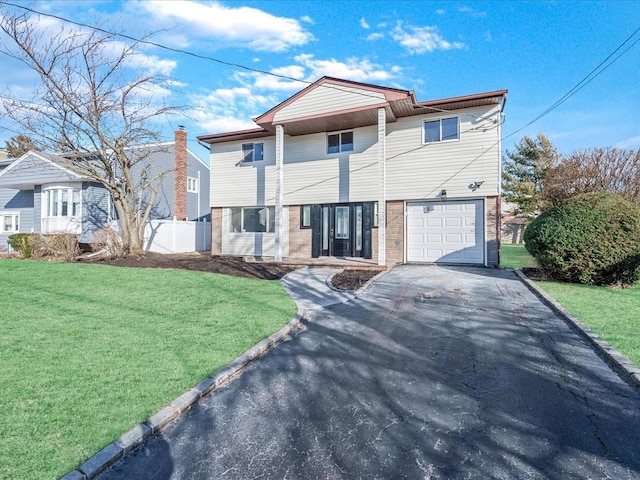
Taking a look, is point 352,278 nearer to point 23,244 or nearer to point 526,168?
point 23,244

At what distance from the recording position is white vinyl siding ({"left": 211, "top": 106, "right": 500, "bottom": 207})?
12.3m

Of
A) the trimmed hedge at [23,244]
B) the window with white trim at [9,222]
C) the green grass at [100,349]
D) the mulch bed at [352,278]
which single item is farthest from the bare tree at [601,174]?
the window with white trim at [9,222]

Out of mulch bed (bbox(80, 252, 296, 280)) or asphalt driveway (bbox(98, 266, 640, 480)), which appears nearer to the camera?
asphalt driveway (bbox(98, 266, 640, 480))

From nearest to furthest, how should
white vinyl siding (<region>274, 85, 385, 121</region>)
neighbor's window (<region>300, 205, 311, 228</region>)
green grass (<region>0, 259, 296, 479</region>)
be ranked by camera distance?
green grass (<region>0, 259, 296, 479</region>) → white vinyl siding (<region>274, 85, 385, 121</region>) → neighbor's window (<region>300, 205, 311, 228</region>)

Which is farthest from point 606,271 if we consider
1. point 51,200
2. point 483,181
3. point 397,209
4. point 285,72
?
point 51,200

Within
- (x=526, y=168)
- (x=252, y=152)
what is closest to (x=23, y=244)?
(x=252, y=152)

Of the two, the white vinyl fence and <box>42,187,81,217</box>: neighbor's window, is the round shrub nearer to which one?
the white vinyl fence

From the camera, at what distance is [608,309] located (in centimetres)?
659

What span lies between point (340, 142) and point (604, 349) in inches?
464

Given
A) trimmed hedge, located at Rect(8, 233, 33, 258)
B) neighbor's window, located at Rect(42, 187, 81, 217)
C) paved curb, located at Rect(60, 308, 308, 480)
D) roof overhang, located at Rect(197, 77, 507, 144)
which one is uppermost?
roof overhang, located at Rect(197, 77, 507, 144)

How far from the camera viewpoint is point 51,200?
2038 cm

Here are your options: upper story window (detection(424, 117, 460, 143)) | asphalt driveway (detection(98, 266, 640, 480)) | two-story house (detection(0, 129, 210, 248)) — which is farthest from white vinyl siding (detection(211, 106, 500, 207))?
asphalt driveway (detection(98, 266, 640, 480))

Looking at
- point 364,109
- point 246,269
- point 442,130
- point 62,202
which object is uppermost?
point 364,109

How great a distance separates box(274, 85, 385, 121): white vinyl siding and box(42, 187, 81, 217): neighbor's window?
1332 cm
